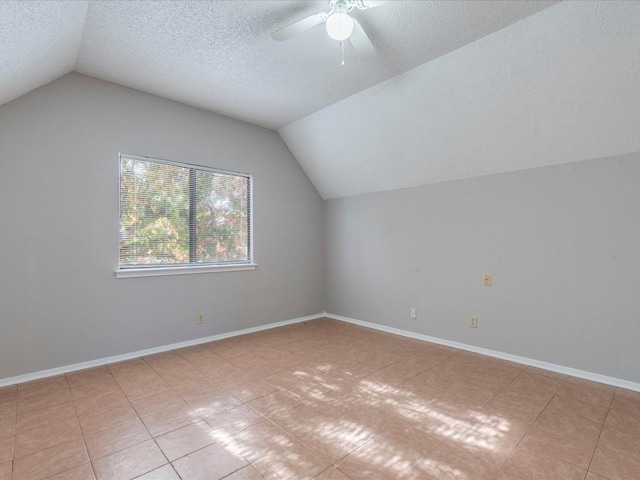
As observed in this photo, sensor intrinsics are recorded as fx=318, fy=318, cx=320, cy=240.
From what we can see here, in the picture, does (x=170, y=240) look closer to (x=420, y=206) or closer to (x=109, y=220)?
(x=109, y=220)

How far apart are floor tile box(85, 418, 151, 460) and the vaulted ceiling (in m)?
2.39

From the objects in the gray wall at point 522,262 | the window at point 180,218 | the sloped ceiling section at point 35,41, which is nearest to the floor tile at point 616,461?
the gray wall at point 522,262

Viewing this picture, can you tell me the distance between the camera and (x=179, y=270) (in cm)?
352

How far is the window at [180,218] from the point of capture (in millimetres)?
3279

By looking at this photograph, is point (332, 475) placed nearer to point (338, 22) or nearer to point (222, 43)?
point (338, 22)

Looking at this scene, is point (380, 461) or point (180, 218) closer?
point (380, 461)

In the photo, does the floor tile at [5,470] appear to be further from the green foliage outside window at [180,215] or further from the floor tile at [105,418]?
the green foliage outside window at [180,215]

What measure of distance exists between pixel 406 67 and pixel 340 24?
108 centimetres

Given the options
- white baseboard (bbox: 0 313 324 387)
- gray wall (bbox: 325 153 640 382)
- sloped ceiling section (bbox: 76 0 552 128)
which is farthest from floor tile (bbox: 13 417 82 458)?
gray wall (bbox: 325 153 640 382)

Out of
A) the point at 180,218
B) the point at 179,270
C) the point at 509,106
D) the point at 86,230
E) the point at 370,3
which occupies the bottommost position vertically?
the point at 179,270

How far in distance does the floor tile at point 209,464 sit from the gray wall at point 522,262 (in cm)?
271

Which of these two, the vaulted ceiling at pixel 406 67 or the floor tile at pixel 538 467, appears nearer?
the floor tile at pixel 538 467

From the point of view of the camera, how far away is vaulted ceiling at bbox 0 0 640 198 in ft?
6.85

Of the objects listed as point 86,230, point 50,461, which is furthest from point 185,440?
point 86,230
